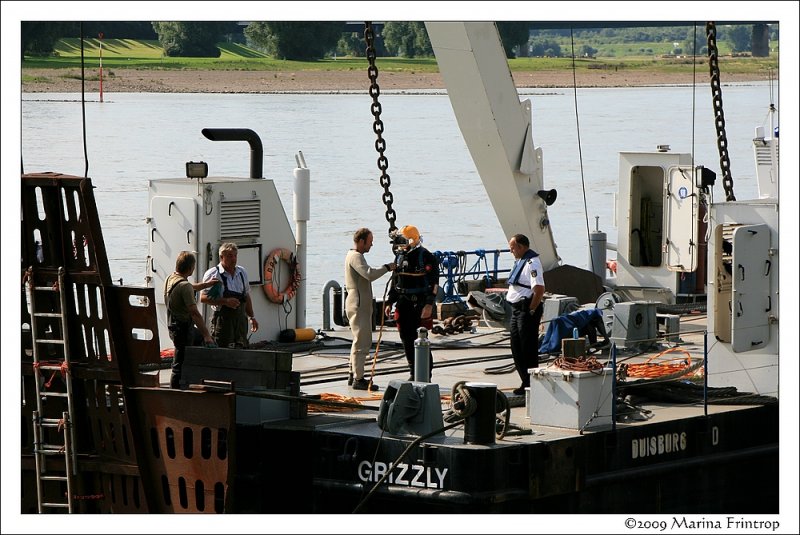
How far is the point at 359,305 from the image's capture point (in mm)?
14594

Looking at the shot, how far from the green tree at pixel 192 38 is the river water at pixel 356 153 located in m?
2.50

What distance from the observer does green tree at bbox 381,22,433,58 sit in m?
53.5

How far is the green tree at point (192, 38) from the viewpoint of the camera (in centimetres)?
5259

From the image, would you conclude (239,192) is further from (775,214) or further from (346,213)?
(346,213)

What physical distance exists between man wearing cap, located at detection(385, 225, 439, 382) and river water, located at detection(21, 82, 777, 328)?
22.7 ft

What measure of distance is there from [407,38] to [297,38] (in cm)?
368

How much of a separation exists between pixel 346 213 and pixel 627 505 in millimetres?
24843

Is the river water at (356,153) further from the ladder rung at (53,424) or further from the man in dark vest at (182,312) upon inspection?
the ladder rung at (53,424)

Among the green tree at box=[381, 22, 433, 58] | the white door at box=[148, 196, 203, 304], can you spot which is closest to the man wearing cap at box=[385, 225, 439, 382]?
the white door at box=[148, 196, 203, 304]

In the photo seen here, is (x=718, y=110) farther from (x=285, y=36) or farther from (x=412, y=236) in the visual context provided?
(x=285, y=36)

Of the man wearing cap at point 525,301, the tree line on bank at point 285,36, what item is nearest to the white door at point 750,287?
the man wearing cap at point 525,301

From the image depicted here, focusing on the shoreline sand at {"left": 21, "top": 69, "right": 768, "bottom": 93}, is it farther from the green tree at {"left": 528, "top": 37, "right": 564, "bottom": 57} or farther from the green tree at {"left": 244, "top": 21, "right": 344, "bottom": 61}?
the green tree at {"left": 244, "top": 21, "right": 344, "bottom": 61}

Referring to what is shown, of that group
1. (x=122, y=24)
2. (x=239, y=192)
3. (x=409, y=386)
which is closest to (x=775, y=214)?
(x=409, y=386)

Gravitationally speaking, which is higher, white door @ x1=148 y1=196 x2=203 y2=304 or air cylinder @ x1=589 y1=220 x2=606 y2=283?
white door @ x1=148 y1=196 x2=203 y2=304
